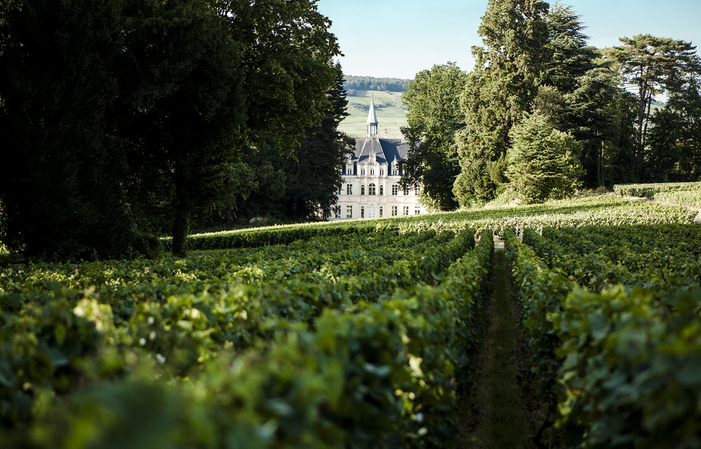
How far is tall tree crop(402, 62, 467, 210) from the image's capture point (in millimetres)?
48406

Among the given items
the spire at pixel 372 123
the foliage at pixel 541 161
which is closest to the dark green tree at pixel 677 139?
the foliage at pixel 541 161

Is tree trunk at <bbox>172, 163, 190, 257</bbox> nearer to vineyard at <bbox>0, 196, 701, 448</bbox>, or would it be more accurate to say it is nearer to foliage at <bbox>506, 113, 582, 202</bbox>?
vineyard at <bbox>0, 196, 701, 448</bbox>

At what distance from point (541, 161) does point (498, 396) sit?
34.8 m

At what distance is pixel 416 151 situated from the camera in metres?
52.1

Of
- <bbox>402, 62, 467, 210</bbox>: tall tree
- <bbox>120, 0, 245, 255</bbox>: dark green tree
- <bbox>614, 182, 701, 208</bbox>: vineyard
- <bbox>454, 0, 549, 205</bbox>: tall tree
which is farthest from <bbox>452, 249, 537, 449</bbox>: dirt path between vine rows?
<bbox>402, 62, 467, 210</bbox>: tall tree

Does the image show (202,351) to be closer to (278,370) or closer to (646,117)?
(278,370)

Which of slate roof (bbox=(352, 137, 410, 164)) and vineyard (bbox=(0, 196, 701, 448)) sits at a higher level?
slate roof (bbox=(352, 137, 410, 164))

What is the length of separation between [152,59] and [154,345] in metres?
14.0

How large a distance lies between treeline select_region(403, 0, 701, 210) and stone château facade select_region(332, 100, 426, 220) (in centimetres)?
1907

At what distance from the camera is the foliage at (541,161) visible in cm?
3638

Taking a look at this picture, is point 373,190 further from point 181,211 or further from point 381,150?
point 181,211

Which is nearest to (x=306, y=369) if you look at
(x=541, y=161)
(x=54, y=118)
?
(x=54, y=118)

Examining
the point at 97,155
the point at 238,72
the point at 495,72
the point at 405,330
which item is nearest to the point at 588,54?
the point at 495,72

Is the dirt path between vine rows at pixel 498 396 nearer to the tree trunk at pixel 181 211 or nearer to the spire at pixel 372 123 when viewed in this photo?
the tree trunk at pixel 181 211
